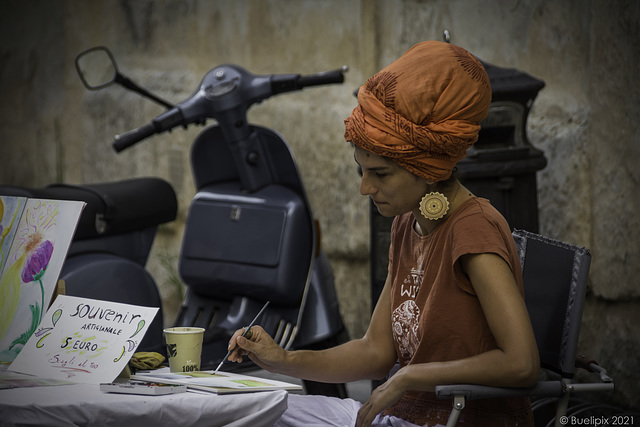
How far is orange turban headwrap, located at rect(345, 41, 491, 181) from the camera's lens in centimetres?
155

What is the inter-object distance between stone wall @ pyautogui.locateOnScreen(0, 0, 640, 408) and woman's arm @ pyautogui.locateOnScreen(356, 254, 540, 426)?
84.9 inches

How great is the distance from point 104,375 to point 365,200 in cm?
308

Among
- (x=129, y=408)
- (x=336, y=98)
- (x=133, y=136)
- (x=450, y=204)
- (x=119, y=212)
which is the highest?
(x=336, y=98)

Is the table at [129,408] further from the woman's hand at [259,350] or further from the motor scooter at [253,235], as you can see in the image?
the motor scooter at [253,235]

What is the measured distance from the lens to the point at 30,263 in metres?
1.71

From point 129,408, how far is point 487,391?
0.65 metres

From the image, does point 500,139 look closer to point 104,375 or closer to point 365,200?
point 365,200

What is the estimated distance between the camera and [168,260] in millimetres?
5129

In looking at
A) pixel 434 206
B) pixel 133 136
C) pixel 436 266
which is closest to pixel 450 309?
pixel 436 266

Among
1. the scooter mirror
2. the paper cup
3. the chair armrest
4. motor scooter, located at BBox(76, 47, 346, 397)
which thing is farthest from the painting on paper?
the scooter mirror

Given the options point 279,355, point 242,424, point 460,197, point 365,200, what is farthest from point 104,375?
point 365,200

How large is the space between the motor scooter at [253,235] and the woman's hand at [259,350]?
1369mm

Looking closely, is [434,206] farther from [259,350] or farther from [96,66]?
[96,66]

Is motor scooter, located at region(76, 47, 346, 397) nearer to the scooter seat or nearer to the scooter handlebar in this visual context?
the scooter handlebar
